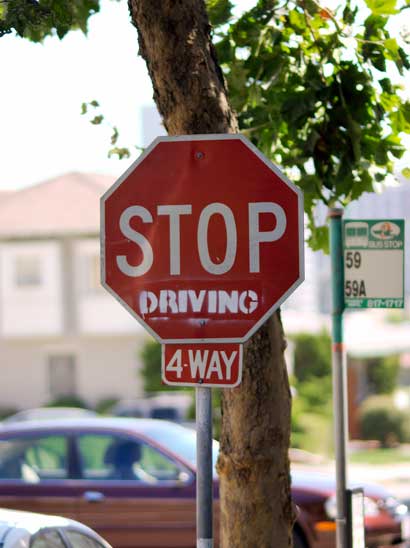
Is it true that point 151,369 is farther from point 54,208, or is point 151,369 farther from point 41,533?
point 41,533

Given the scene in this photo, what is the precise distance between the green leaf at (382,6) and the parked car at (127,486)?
527cm

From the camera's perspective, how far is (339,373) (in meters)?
7.58

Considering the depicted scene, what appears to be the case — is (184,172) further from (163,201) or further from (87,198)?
(87,198)

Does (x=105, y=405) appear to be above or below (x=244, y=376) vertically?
below

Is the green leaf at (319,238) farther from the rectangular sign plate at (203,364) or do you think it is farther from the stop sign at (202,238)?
the rectangular sign plate at (203,364)

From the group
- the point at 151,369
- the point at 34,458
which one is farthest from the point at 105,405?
the point at 34,458

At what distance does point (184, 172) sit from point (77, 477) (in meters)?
7.42

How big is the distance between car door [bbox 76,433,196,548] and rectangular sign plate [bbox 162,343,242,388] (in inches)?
264

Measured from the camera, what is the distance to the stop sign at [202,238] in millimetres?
4441

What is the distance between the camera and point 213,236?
4438 mm

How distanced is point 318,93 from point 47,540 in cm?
268

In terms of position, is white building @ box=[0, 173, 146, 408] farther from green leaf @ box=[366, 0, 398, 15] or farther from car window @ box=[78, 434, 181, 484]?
green leaf @ box=[366, 0, 398, 15]

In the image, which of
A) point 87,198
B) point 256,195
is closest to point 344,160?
point 256,195

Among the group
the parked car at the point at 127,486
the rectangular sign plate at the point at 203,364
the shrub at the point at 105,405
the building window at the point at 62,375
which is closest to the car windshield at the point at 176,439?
the parked car at the point at 127,486
